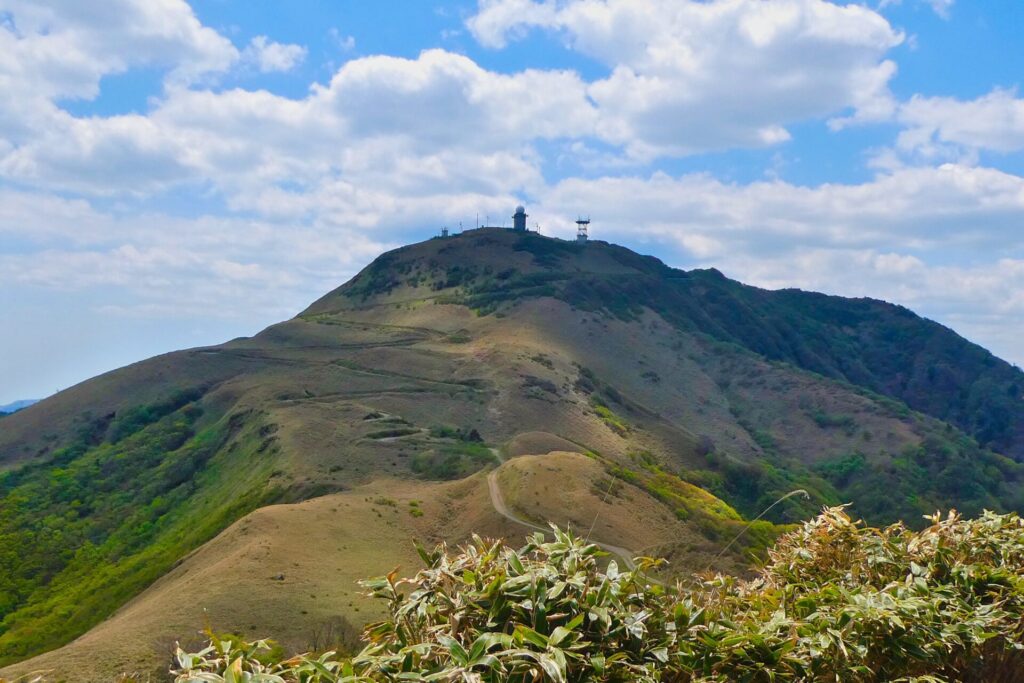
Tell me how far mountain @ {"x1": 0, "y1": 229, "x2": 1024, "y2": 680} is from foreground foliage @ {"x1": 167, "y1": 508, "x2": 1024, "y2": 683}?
567cm

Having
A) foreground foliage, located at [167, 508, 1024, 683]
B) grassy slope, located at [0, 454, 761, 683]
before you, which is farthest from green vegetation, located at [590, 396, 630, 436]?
foreground foliage, located at [167, 508, 1024, 683]

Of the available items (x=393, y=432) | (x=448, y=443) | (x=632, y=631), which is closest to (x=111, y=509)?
(x=393, y=432)

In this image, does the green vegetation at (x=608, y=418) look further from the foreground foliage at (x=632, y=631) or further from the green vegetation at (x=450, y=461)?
the foreground foliage at (x=632, y=631)

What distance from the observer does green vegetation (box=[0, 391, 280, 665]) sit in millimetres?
→ 40438

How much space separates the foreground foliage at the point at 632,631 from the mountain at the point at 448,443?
Result: 567cm

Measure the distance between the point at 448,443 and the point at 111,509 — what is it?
23.1m

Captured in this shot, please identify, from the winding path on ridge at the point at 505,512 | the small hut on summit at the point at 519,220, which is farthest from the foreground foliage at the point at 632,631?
the small hut on summit at the point at 519,220

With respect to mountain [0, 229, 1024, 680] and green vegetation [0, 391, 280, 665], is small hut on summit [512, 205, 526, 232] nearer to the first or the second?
mountain [0, 229, 1024, 680]

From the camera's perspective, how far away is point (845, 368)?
411ft

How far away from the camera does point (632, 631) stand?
17.5 feet

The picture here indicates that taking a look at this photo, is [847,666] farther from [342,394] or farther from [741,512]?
[342,394]

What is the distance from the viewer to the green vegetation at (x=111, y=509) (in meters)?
40.4

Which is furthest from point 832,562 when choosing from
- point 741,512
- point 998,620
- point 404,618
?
point 741,512

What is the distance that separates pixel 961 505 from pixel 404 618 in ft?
243
